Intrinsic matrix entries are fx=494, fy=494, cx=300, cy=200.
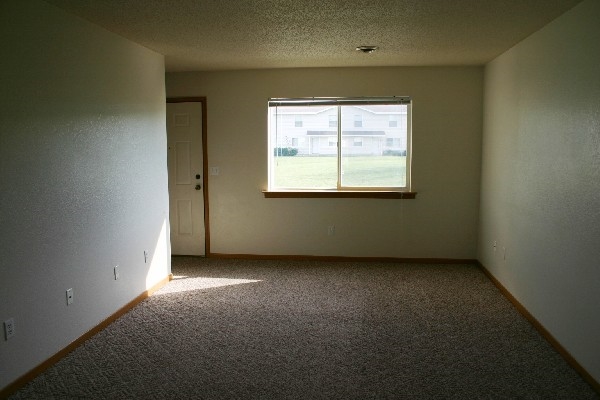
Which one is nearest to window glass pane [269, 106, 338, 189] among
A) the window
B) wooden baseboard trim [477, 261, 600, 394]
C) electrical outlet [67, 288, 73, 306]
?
the window

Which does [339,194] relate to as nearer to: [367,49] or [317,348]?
[367,49]

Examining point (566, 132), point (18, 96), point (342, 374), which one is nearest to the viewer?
point (18, 96)

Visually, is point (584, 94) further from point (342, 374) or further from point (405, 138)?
point (405, 138)

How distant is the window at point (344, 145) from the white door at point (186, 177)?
0.89 metres

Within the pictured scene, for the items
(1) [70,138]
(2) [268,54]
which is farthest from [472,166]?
(1) [70,138]

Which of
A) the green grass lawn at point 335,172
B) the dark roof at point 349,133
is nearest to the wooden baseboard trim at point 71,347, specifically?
the green grass lawn at point 335,172

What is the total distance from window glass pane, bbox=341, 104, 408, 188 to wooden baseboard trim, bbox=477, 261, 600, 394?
1.63 m

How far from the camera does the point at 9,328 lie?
8.95ft

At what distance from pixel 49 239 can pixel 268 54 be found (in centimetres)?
269

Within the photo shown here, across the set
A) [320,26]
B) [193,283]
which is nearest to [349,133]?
[320,26]

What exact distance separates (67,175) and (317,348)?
203 cm

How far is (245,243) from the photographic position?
600 cm

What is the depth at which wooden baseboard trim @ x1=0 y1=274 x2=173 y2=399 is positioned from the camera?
275 centimetres

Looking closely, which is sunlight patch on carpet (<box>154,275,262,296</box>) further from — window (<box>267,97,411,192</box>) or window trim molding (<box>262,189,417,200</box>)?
window (<box>267,97,411,192</box>)
